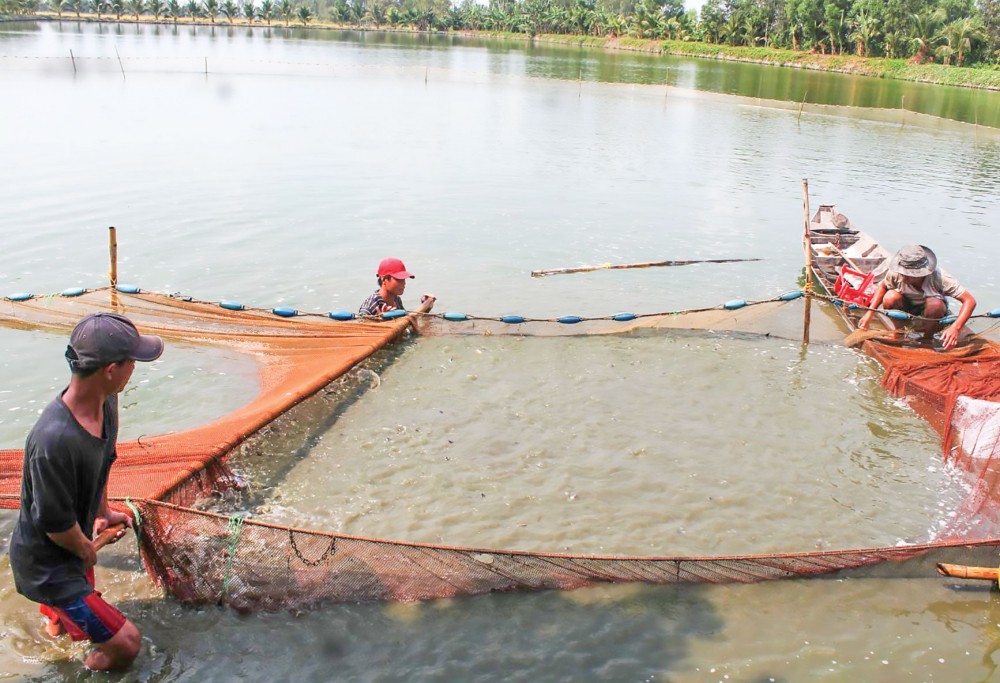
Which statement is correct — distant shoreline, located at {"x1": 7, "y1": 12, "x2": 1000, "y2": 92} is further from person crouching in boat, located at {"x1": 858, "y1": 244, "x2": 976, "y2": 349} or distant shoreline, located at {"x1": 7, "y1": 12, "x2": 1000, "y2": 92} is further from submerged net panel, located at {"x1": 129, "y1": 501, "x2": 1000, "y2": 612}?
submerged net panel, located at {"x1": 129, "y1": 501, "x2": 1000, "y2": 612}

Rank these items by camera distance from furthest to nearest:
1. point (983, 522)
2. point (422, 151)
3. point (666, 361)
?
point (422, 151) → point (666, 361) → point (983, 522)

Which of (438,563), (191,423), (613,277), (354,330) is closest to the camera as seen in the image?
(438,563)

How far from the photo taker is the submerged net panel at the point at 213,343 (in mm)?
4285

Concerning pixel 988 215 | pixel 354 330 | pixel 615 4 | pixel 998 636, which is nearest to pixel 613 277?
pixel 354 330

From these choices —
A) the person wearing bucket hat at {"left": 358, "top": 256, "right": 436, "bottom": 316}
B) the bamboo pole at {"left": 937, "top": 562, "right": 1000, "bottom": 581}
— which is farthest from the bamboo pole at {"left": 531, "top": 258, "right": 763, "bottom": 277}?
the bamboo pole at {"left": 937, "top": 562, "right": 1000, "bottom": 581}

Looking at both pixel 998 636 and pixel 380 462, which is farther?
pixel 380 462

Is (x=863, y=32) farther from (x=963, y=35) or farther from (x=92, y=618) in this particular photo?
(x=92, y=618)

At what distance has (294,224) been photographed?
13164 millimetres

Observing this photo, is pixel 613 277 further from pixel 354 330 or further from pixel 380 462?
pixel 380 462

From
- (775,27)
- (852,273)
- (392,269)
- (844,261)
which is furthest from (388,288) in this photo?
(775,27)

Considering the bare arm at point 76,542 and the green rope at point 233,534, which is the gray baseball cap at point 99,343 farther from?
the green rope at point 233,534

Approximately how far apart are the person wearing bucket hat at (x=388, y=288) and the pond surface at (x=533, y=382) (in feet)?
1.64

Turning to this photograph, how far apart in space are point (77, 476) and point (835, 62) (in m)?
64.5

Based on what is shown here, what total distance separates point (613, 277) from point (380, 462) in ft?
21.7
